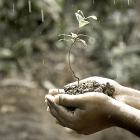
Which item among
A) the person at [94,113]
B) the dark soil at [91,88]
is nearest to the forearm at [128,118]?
the person at [94,113]

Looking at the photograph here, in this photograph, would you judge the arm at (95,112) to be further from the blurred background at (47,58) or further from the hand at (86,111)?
the blurred background at (47,58)

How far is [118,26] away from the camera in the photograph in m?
5.34

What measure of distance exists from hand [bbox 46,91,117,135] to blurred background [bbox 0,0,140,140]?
5.83ft

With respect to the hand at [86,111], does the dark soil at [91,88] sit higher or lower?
higher

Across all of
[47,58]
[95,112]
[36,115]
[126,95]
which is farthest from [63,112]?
[47,58]

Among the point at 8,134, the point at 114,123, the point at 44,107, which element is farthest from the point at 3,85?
the point at 114,123

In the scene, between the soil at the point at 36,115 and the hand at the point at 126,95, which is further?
the soil at the point at 36,115

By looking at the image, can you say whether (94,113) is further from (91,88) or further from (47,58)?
(47,58)

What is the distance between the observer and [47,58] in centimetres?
505

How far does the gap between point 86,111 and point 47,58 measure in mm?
4010

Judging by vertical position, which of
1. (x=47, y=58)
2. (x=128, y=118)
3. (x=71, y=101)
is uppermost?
(x=71, y=101)

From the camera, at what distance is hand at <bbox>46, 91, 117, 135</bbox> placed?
115 cm

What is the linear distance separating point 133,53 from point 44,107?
92.8 inches

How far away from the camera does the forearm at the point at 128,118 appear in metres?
1.13
